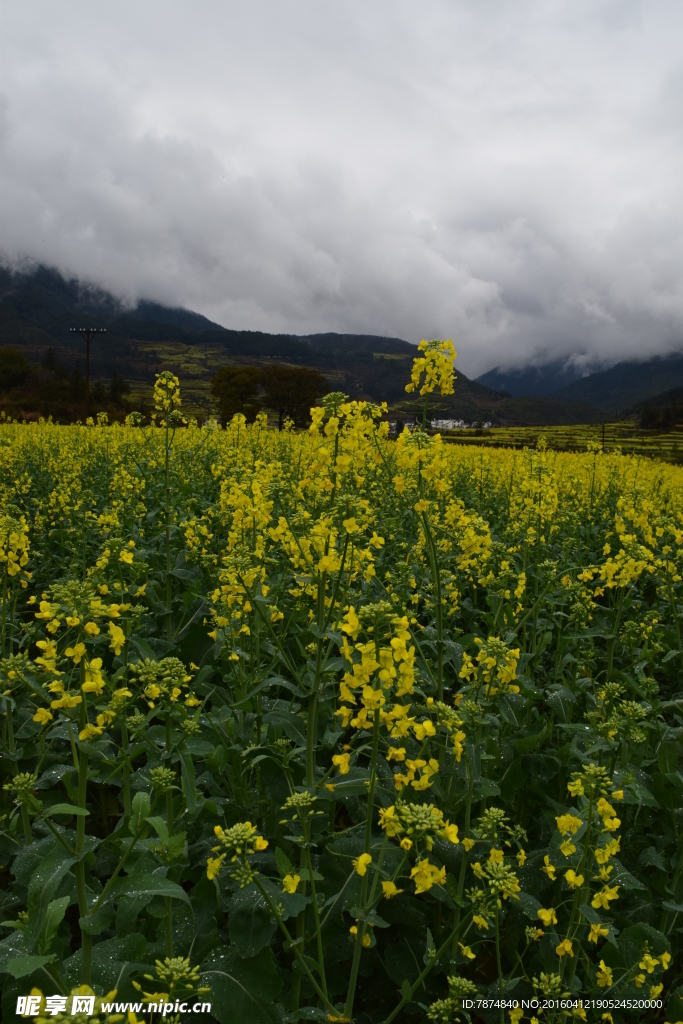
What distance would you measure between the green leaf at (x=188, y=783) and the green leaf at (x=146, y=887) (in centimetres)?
40

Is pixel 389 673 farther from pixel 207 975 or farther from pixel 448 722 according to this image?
pixel 207 975

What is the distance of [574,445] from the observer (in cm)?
4334

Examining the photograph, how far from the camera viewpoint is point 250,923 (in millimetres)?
2322

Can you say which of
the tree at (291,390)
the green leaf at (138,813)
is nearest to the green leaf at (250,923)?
the green leaf at (138,813)

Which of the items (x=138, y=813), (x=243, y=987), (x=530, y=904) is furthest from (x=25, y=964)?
(x=530, y=904)

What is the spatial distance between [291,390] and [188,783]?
5350cm

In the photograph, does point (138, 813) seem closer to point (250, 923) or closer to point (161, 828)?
point (161, 828)

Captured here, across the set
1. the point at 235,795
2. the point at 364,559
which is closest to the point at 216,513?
the point at 364,559

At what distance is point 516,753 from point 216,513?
3.25m

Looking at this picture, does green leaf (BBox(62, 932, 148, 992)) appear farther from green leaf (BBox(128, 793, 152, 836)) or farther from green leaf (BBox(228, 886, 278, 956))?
green leaf (BBox(128, 793, 152, 836))

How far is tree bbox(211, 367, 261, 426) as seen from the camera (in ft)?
159

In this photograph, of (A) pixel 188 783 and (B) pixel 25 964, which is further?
(A) pixel 188 783

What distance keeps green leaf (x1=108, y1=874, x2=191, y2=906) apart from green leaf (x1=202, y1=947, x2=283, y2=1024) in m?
0.65

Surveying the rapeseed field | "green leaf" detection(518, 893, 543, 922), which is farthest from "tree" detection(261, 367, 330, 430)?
"green leaf" detection(518, 893, 543, 922)
